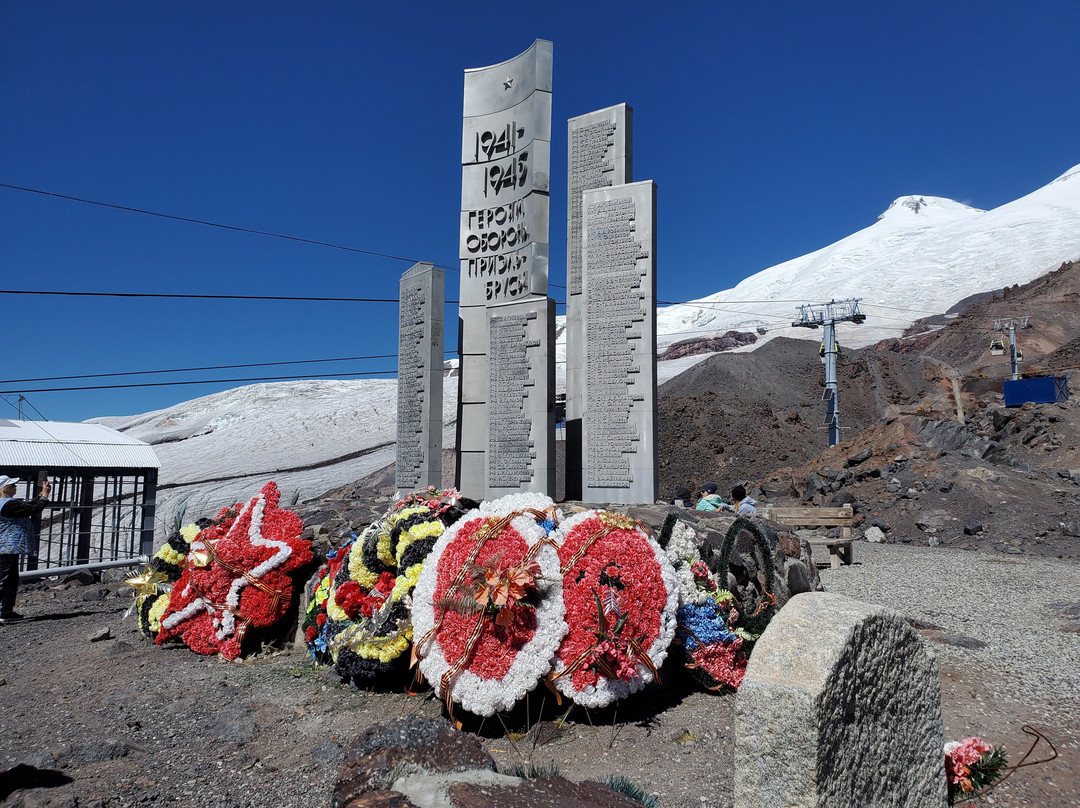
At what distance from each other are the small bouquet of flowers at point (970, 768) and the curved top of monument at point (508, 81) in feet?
26.1

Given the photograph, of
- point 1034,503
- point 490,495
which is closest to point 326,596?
point 490,495

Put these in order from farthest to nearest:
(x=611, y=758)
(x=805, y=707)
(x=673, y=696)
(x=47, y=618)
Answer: (x=47, y=618)
(x=673, y=696)
(x=611, y=758)
(x=805, y=707)

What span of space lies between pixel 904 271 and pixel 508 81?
101260 mm

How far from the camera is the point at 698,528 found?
5523mm

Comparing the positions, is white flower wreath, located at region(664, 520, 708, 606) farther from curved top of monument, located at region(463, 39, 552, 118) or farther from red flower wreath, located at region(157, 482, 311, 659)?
curved top of monument, located at region(463, 39, 552, 118)

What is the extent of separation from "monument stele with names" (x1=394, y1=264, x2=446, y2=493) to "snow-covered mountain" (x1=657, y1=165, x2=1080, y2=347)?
226ft

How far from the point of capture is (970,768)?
10.1 ft

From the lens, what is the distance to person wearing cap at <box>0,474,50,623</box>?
7051 millimetres

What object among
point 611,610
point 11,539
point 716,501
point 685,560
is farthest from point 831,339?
point 11,539

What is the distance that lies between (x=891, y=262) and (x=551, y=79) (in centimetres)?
10718

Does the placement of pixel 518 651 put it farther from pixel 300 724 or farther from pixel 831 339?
pixel 831 339

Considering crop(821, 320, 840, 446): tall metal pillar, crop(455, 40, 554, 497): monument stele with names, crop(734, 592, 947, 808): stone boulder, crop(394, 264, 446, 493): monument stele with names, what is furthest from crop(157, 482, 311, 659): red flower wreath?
crop(821, 320, 840, 446): tall metal pillar

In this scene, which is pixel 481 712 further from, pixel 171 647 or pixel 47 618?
pixel 47 618

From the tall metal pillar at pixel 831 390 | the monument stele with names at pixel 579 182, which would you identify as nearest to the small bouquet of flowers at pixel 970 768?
the monument stele with names at pixel 579 182
